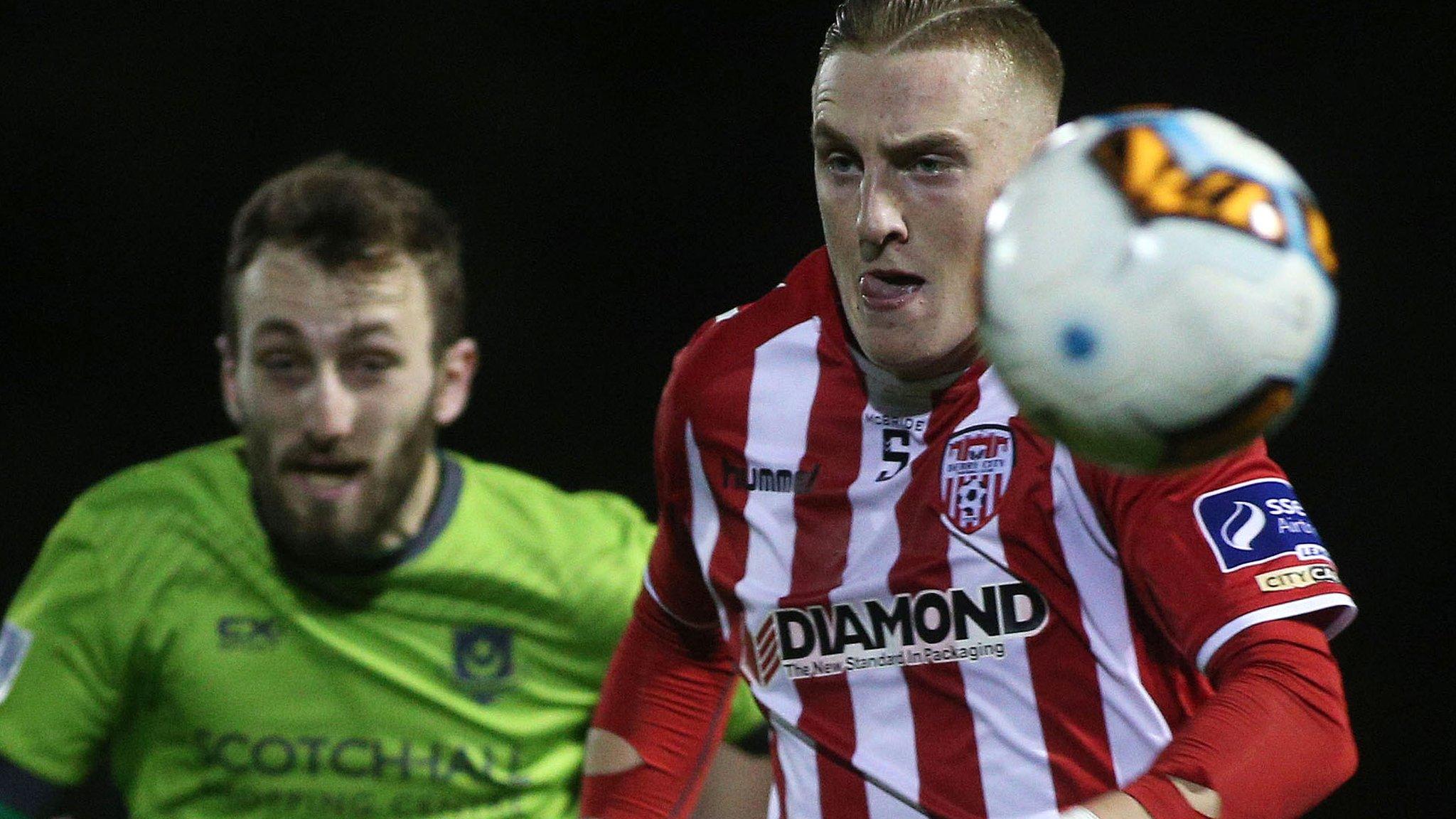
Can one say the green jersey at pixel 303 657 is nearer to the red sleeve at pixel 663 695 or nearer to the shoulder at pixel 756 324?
the red sleeve at pixel 663 695

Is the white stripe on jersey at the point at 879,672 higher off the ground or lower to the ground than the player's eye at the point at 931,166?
lower

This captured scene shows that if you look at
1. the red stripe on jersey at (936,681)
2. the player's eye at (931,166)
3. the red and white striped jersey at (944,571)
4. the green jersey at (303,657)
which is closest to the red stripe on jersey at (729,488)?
the red and white striped jersey at (944,571)

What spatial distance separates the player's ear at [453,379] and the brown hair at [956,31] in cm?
100

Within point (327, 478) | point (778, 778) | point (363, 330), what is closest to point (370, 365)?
point (363, 330)

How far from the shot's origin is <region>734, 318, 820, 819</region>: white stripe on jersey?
2.06 meters

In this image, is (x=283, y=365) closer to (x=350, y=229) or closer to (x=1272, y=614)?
(x=350, y=229)

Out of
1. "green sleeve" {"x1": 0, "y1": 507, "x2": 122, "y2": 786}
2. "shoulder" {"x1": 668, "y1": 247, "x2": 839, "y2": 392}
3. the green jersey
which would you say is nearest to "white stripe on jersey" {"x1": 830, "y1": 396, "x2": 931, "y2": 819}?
"shoulder" {"x1": 668, "y1": 247, "x2": 839, "y2": 392}

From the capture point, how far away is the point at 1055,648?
1.85 meters

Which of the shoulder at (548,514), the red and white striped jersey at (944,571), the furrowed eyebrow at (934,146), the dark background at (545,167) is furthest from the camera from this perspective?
the dark background at (545,167)

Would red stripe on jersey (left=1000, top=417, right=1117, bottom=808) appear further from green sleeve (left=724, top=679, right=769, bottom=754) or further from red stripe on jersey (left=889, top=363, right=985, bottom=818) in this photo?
green sleeve (left=724, top=679, right=769, bottom=754)

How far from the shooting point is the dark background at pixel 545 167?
150 inches

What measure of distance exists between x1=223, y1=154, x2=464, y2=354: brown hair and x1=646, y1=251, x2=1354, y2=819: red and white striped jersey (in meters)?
0.68

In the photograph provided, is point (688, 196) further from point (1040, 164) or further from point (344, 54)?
point (1040, 164)

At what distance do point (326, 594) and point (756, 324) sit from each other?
93 centimetres
